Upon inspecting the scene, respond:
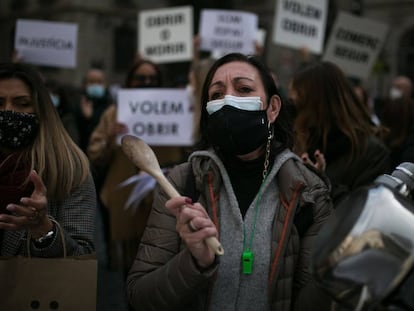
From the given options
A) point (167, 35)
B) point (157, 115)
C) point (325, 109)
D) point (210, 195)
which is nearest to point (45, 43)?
point (167, 35)

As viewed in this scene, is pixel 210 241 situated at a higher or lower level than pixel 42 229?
higher

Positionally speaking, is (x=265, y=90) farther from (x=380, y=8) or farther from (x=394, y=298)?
(x=380, y=8)

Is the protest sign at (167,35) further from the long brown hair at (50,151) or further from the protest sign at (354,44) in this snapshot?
the long brown hair at (50,151)

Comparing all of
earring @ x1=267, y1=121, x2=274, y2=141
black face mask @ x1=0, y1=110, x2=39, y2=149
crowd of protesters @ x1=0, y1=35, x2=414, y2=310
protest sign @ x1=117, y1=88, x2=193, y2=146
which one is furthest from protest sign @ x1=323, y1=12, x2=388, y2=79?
black face mask @ x1=0, y1=110, x2=39, y2=149

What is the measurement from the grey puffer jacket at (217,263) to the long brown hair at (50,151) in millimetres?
376

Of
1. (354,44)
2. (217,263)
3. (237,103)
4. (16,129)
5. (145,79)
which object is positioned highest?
(237,103)

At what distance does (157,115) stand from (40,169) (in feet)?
9.27

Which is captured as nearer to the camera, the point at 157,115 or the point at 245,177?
the point at 245,177

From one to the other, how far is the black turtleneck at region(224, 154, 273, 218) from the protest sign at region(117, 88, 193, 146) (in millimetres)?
2791

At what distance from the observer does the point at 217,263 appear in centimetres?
195

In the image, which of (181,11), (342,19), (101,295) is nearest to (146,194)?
(101,295)

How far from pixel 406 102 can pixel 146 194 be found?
97.8 inches

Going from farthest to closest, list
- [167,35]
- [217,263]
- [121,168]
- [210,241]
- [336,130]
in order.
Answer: [167,35], [121,168], [336,130], [217,263], [210,241]

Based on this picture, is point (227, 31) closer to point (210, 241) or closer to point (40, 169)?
point (40, 169)
